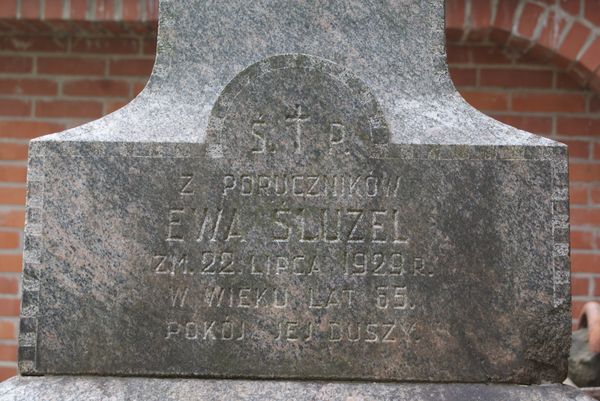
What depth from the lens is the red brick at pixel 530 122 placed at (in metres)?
3.15

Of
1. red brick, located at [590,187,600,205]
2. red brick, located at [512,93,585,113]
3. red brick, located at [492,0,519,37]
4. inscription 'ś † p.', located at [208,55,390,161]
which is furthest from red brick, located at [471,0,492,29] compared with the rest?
inscription 'ś † p.', located at [208,55,390,161]

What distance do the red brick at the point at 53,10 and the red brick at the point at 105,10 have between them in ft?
0.49

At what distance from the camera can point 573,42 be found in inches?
118

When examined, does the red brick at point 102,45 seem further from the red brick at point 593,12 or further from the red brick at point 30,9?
the red brick at point 593,12

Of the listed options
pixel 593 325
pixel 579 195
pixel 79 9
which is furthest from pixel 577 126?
pixel 79 9

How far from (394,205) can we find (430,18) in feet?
1.91

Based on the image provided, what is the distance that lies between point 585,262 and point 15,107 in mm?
2472

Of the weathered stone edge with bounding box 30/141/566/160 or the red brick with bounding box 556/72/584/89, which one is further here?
the red brick with bounding box 556/72/584/89

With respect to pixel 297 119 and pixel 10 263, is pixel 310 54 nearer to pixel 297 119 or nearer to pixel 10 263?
pixel 297 119

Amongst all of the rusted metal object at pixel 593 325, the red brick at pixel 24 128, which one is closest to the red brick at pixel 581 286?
the rusted metal object at pixel 593 325

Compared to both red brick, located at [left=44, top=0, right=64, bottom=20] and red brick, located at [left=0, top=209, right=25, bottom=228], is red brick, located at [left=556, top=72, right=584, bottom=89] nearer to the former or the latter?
red brick, located at [left=44, top=0, right=64, bottom=20]

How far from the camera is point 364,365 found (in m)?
1.93

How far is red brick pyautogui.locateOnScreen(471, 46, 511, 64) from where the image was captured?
3203 mm

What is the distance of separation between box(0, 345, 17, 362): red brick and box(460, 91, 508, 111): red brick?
7.10 feet
